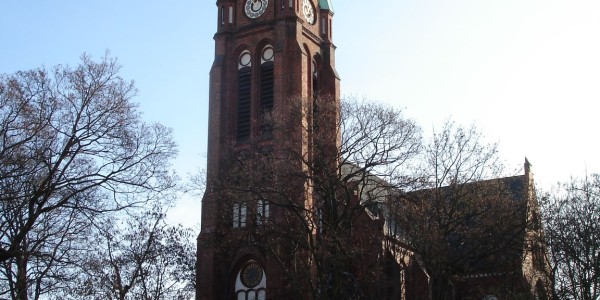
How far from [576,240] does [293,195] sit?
436 inches

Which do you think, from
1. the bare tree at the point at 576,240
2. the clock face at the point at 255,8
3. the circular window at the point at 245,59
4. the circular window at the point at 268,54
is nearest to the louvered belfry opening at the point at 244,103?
the circular window at the point at 245,59

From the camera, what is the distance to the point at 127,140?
20.8m

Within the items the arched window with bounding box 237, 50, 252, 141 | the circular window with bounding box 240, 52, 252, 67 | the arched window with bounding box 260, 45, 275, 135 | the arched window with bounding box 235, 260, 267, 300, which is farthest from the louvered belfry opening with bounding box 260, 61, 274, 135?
the arched window with bounding box 235, 260, 267, 300

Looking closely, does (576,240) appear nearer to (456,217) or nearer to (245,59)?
(456,217)

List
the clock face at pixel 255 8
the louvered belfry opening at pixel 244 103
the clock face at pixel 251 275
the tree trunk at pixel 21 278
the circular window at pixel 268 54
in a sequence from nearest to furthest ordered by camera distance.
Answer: the tree trunk at pixel 21 278 < the clock face at pixel 251 275 < the louvered belfry opening at pixel 244 103 < the circular window at pixel 268 54 < the clock face at pixel 255 8

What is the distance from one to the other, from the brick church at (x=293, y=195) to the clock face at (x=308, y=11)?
7 cm

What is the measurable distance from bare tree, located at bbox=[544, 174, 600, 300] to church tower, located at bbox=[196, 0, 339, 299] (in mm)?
12833

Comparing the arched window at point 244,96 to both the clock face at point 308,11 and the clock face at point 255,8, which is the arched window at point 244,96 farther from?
the clock face at point 308,11

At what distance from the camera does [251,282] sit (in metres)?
43.0

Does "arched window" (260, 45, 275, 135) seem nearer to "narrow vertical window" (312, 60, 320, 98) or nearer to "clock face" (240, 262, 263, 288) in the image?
"narrow vertical window" (312, 60, 320, 98)

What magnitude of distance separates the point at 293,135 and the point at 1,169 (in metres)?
16.3

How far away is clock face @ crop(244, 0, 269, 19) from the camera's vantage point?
158 ft

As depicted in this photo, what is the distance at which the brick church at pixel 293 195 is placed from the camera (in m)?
32.5

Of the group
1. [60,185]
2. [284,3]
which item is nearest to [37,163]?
[60,185]
